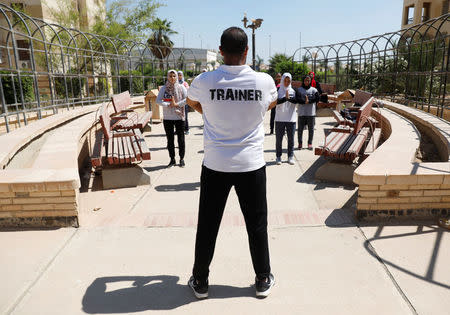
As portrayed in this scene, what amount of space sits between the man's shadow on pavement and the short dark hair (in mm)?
1674

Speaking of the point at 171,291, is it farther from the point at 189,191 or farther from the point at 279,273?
the point at 189,191

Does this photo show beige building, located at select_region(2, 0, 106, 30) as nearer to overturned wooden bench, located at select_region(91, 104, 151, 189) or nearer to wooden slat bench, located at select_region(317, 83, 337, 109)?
wooden slat bench, located at select_region(317, 83, 337, 109)

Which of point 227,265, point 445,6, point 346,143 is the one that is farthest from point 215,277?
point 445,6

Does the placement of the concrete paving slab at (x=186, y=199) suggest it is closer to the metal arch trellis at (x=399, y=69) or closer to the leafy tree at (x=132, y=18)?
the metal arch trellis at (x=399, y=69)

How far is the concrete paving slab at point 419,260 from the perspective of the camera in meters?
2.54

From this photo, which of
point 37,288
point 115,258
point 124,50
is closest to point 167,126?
point 115,258

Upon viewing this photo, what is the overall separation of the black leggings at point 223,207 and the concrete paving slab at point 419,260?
3.53ft

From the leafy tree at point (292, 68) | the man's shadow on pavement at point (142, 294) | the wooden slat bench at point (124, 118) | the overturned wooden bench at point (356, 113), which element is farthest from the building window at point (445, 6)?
the man's shadow on pavement at point (142, 294)

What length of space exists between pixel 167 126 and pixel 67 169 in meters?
2.70

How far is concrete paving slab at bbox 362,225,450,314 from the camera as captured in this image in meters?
2.54

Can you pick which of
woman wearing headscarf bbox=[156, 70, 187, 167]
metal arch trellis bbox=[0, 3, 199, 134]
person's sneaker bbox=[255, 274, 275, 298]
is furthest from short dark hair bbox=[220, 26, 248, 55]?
metal arch trellis bbox=[0, 3, 199, 134]

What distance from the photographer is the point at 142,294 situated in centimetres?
264

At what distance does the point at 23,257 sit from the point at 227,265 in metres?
1.76

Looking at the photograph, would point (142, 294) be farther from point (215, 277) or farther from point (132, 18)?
point (132, 18)
